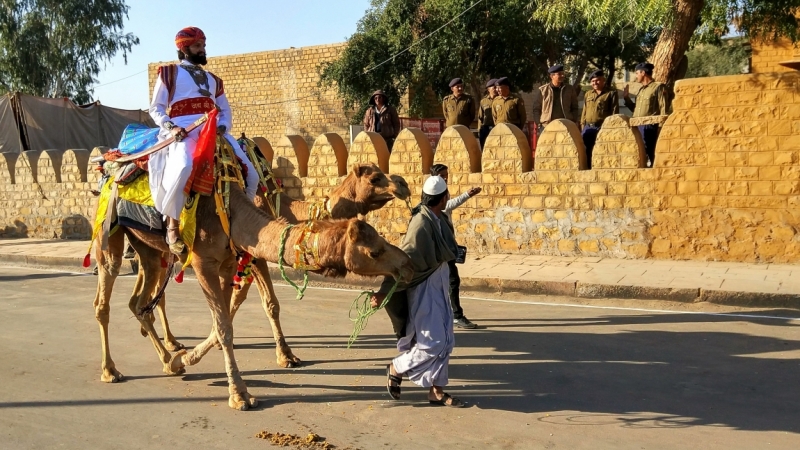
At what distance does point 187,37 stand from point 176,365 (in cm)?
291

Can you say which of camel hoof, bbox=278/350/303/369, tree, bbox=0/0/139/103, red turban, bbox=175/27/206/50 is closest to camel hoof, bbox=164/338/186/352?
camel hoof, bbox=278/350/303/369

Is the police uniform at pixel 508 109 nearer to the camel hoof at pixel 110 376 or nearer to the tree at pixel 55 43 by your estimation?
the camel hoof at pixel 110 376

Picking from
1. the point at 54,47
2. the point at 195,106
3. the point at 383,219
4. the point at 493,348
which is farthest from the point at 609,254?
the point at 54,47

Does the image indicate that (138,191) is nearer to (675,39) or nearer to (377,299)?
(377,299)

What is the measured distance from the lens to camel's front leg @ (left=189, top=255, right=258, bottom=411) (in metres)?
6.14

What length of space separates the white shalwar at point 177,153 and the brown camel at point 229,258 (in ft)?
0.82

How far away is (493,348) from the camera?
312 inches

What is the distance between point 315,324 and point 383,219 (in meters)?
5.47

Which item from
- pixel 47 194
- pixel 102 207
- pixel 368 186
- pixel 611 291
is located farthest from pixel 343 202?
A: pixel 47 194

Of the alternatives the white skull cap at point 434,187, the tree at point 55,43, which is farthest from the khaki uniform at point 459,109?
the tree at point 55,43

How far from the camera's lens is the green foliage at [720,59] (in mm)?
36875

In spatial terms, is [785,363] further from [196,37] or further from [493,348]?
[196,37]

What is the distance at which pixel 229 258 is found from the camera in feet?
21.9

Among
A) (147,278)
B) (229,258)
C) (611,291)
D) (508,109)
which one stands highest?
(508,109)
